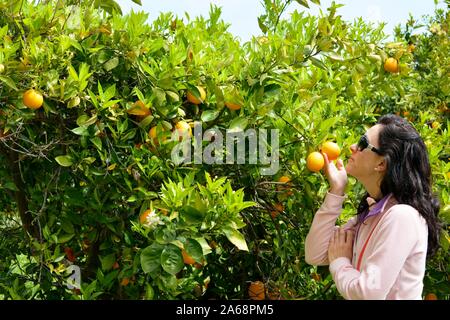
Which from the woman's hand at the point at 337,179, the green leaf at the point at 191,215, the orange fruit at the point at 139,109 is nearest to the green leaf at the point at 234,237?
the green leaf at the point at 191,215

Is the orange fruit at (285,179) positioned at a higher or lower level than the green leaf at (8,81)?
lower

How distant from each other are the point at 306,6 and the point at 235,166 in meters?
0.64

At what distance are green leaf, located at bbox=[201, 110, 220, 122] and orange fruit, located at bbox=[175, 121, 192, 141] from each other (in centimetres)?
7

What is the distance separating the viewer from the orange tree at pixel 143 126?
2158mm

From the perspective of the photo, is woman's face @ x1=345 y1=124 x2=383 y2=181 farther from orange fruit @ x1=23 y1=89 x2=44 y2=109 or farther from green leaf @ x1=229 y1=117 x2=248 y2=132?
orange fruit @ x1=23 y1=89 x2=44 y2=109

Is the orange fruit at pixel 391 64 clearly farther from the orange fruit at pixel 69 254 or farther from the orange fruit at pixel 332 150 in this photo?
the orange fruit at pixel 69 254

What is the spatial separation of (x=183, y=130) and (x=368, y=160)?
0.65 m

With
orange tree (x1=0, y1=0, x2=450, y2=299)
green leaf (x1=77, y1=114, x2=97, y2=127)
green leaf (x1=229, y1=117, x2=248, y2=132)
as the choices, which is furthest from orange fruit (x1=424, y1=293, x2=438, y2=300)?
green leaf (x1=77, y1=114, x2=97, y2=127)

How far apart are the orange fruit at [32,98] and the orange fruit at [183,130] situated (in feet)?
1.47

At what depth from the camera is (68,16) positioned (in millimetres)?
2336

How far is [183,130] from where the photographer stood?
2.17 m

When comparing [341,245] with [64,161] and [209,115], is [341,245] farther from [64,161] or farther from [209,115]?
[64,161]
